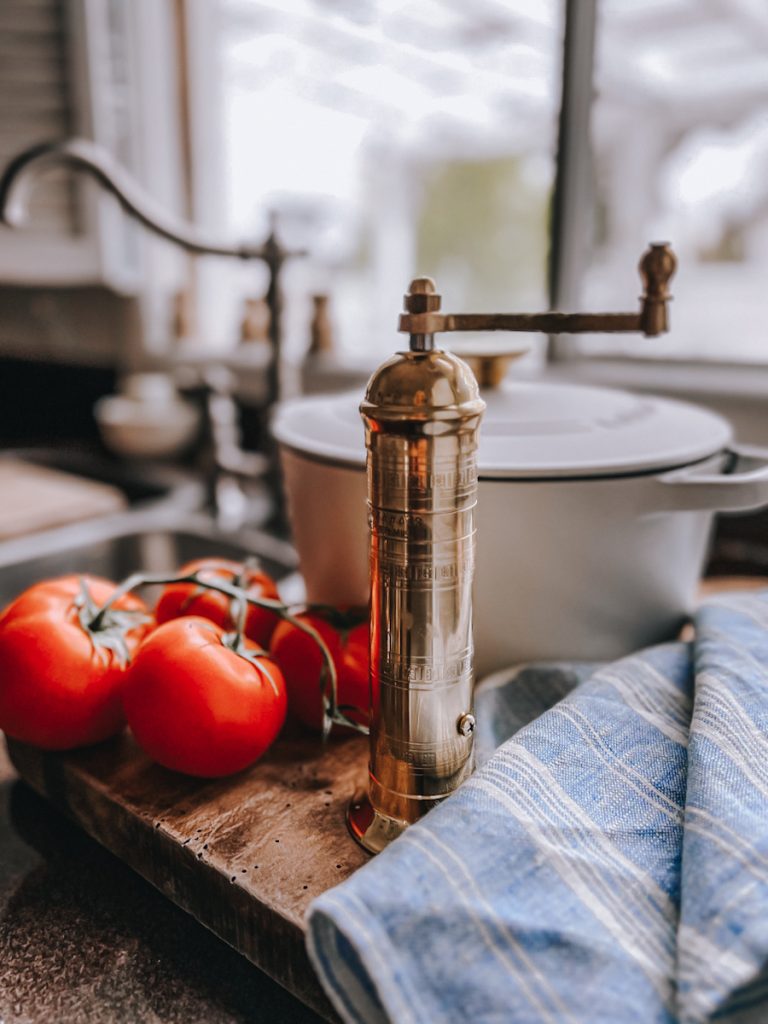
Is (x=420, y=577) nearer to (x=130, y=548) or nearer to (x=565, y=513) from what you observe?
(x=565, y=513)

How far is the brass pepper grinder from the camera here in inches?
14.1

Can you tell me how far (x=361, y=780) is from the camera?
495mm

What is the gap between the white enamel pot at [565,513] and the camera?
19.6 inches

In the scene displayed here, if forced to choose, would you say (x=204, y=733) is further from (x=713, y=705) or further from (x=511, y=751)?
(x=713, y=705)

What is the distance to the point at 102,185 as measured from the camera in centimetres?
83

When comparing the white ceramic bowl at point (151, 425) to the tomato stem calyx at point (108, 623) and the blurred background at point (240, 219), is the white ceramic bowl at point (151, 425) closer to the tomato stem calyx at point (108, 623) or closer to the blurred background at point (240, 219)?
the blurred background at point (240, 219)

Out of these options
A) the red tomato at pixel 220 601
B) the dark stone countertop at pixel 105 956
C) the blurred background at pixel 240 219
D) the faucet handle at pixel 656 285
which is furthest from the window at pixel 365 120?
the dark stone countertop at pixel 105 956

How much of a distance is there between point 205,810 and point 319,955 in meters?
0.15

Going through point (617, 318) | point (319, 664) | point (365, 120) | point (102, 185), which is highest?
point (365, 120)

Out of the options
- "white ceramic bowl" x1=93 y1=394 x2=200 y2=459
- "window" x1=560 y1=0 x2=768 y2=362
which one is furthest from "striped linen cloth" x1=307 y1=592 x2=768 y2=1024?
"white ceramic bowl" x1=93 y1=394 x2=200 y2=459

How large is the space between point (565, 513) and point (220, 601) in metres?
0.25

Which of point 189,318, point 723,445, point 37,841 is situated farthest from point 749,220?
point 37,841

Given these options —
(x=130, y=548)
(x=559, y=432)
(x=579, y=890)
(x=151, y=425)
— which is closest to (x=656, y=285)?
(x=559, y=432)

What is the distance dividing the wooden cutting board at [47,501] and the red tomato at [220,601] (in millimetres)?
633
